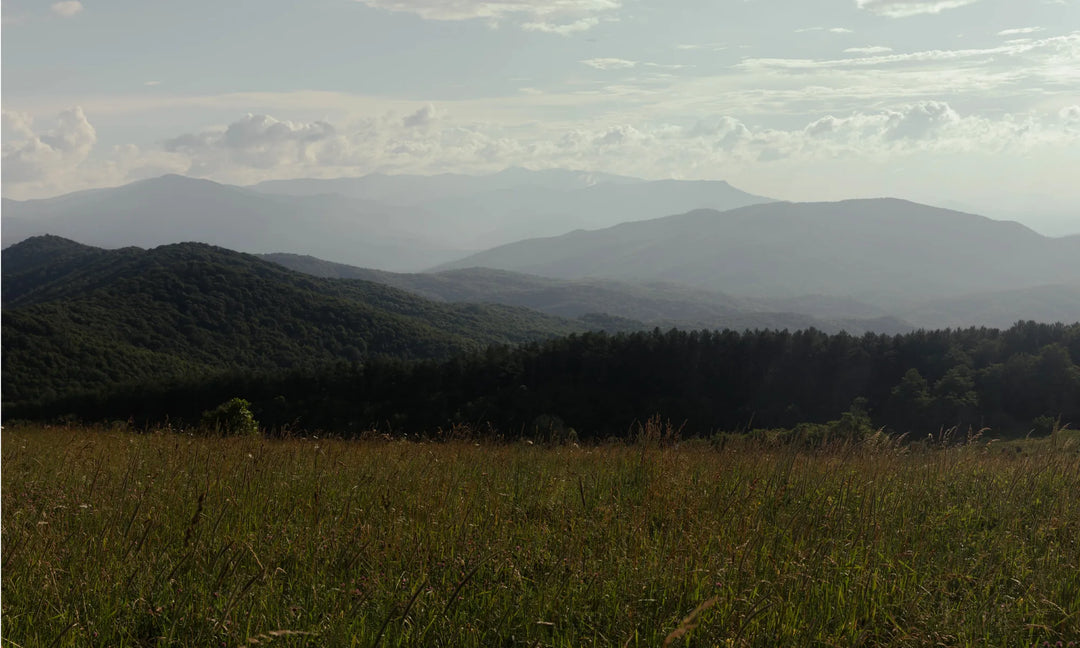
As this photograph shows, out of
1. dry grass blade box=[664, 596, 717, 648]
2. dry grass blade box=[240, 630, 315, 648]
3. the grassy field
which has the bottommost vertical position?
the grassy field

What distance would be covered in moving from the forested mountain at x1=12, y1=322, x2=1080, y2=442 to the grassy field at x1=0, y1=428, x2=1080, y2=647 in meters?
54.0

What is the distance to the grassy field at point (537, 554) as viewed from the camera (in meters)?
3.22

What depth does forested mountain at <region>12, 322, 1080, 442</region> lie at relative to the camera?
62344mm

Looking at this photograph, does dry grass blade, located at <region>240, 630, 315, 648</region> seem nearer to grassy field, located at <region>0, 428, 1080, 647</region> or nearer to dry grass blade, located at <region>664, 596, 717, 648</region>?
grassy field, located at <region>0, 428, 1080, 647</region>

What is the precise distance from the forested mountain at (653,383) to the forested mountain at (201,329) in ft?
76.8

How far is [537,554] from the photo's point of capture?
13.2ft

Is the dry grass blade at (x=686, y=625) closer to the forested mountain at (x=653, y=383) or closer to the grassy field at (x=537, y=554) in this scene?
the grassy field at (x=537, y=554)

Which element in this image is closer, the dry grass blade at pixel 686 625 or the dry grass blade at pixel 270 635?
the dry grass blade at pixel 686 625

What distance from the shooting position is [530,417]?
212 ft

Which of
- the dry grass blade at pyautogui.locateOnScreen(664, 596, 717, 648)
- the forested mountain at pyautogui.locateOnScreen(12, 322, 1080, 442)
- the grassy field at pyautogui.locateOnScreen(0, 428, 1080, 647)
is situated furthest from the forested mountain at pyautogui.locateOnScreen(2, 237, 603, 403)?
the dry grass blade at pyautogui.locateOnScreen(664, 596, 717, 648)

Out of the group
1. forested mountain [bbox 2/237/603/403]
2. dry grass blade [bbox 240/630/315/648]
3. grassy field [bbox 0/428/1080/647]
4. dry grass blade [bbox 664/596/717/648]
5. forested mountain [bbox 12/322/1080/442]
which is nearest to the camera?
dry grass blade [bbox 664/596/717/648]

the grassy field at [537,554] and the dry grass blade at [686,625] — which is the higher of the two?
the dry grass blade at [686,625]

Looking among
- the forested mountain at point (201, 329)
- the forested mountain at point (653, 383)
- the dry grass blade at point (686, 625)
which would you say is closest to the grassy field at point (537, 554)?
the dry grass blade at point (686, 625)

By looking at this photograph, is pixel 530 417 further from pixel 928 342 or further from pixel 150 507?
pixel 150 507
